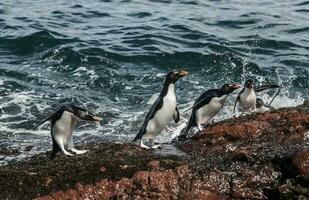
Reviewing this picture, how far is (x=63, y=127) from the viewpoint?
723 cm

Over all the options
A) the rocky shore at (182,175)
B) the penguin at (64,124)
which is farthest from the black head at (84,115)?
the rocky shore at (182,175)

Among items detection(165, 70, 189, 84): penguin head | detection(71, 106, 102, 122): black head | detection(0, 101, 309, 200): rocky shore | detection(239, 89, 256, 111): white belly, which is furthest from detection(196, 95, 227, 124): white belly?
detection(0, 101, 309, 200): rocky shore

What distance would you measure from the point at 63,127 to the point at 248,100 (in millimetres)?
2976

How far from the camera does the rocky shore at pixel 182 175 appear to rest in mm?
5488

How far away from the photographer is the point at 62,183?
5.56 m

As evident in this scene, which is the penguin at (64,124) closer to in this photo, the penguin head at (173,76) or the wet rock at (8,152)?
the penguin head at (173,76)

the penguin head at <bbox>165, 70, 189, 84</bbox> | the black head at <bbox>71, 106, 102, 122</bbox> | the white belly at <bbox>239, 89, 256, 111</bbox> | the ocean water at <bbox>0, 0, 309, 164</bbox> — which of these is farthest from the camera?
the ocean water at <bbox>0, 0, 309, 164</bbox>

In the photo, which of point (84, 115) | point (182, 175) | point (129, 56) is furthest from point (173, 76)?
point (129, 56)

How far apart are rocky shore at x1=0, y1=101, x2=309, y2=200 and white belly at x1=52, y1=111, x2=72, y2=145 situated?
867 millimetres

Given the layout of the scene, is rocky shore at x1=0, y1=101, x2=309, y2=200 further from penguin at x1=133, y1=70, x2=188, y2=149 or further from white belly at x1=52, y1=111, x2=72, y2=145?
penguin at x1=133, y1=70, x2=188, y2=149

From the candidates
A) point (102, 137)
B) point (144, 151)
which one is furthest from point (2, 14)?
point (144, 151)

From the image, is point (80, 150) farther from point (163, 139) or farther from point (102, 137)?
point (102, 137)

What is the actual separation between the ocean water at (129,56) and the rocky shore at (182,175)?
2.31 meters

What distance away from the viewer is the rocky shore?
18.0 ft
